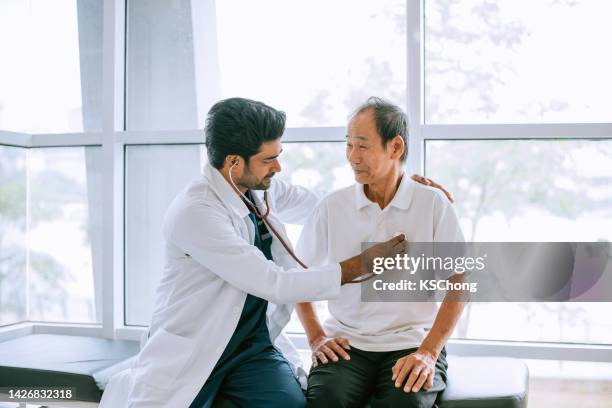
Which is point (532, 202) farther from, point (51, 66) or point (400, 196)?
point (51, 66)

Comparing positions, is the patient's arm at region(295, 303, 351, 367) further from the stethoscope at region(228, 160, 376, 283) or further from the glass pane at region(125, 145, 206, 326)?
the glass pane at region(125, 145, 206, 326)

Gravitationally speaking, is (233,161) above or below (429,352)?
above

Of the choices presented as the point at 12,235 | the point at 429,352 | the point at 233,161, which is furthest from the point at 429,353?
the point at 12,235

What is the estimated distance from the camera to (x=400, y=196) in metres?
2.10

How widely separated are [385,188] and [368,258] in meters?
0.28

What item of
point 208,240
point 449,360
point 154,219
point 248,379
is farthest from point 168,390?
point 154,219

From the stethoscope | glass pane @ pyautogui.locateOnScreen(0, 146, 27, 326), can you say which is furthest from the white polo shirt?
glass pane @ pyautogui.locateOnScreen(0, 146, 27, 326)

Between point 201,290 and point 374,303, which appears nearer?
point 201,290

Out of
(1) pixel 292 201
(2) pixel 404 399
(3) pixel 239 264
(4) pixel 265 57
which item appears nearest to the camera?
(2) pixel 404 399

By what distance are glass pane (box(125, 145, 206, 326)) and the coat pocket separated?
1.02 m

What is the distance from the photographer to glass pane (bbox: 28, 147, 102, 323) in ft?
9.78

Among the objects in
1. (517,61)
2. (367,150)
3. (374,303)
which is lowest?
(374,303)

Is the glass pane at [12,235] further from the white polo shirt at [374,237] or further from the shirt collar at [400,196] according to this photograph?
the shirt collar at [400,196]

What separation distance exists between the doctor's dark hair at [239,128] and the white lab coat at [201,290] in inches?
4.0
